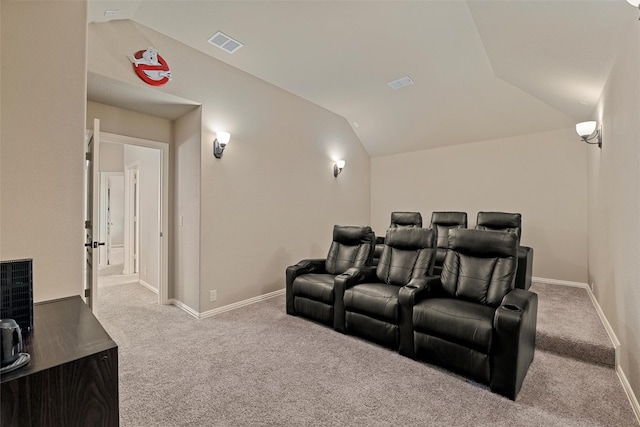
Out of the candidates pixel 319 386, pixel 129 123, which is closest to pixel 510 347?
pixel 319 386

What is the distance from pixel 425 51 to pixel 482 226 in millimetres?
2657

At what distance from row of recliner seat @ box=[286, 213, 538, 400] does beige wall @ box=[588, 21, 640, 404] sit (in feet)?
1.86

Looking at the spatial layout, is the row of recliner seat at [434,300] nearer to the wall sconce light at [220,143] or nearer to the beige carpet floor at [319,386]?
the beige carpet floor at [319,386]

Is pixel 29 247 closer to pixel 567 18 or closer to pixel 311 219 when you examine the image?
pixel 311 219

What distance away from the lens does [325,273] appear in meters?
3.88

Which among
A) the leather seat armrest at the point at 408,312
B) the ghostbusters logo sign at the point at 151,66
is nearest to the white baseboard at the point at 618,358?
the leather seat armrest at the point at 408,312

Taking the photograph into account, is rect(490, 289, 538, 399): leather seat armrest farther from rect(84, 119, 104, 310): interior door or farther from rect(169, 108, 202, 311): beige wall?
rect(84, 119, 104, 310): interior door

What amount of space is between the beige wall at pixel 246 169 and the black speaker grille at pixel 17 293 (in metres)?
2.25

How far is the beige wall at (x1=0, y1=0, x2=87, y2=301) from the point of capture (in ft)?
Result: 5.13

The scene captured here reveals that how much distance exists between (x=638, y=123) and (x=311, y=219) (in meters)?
3.84

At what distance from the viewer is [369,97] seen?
479cm

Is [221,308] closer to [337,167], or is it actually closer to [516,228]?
[337,167]

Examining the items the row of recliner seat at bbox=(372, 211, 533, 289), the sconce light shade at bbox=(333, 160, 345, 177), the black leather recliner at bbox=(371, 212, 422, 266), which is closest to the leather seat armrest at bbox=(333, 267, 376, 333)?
the row of recliner seat at bbox=(372, 211, 533, 289)

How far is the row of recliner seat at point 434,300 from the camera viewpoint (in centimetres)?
208
